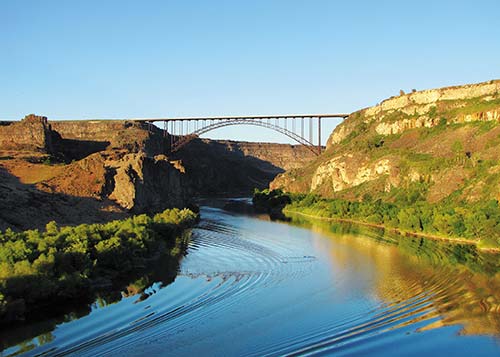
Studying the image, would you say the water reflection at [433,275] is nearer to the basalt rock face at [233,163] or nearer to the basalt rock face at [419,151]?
the basalt rock face at [419,151]

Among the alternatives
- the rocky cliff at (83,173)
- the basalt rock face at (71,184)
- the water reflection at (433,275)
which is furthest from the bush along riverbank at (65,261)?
the water reflection at (433,275)

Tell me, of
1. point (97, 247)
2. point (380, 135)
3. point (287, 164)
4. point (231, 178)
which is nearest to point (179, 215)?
point (97, 247)

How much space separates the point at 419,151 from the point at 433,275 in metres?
40.0

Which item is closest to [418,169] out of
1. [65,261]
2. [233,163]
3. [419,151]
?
[419,151]

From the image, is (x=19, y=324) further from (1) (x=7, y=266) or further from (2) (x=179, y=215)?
(2) (x=179, y=215)

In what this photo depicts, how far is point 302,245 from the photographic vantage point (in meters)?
40.0

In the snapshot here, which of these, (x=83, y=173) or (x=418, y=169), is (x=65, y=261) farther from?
(x=418, y=169)

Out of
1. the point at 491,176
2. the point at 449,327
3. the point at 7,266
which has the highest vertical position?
the point at 491,176

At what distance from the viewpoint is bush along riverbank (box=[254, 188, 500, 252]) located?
39.3 meters

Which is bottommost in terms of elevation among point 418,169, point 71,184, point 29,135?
point 71,184

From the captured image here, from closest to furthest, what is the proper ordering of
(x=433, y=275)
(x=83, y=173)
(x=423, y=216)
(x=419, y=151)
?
→ (x=433, y=275) < (x=83, y=173) < (x=423, y=216) < (x=419, y=151)

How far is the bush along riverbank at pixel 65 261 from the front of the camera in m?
19.8

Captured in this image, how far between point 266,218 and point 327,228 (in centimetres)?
1201

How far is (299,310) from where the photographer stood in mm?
21828
